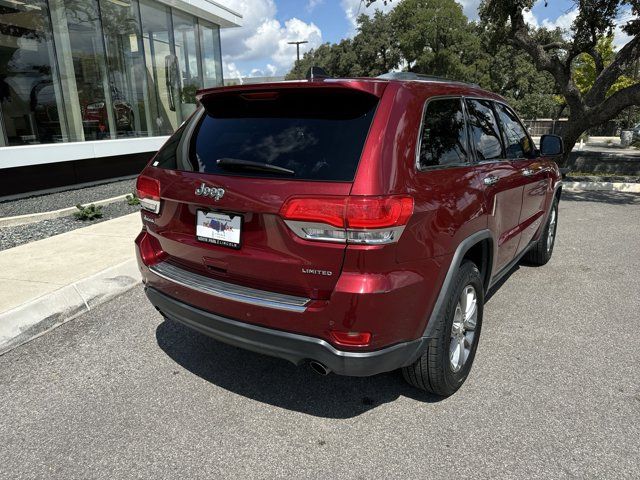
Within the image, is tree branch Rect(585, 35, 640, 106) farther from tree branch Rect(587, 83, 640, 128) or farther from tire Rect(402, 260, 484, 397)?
tire Rect(402, 260, 484, 397)

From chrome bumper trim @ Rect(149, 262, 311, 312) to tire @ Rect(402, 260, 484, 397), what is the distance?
785mm

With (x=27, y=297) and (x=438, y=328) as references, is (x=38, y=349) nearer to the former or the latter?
(x=27, y=297)

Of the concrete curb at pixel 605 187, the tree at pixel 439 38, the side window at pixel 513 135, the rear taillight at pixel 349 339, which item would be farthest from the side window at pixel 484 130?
the tree at pixel 439 38

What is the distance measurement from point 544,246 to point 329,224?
389 cm

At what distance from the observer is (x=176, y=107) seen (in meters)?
13.2

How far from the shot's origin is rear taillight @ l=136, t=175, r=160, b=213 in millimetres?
2865

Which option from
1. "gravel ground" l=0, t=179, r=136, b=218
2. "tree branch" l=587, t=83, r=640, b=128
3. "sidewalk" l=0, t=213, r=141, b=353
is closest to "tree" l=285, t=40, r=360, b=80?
"tree branch" l=587, t=83, r=640, b=128

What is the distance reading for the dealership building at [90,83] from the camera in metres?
8.84

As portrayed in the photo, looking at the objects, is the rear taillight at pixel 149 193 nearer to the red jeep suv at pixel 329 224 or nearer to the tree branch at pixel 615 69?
the red jeep suv at pixel 329 224

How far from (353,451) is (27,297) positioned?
312 cm

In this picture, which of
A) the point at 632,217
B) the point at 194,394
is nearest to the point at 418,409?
the point at 194,394

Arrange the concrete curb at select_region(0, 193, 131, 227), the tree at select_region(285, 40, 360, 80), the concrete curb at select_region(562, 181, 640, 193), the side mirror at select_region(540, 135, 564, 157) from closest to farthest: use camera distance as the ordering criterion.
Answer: the side mirror at select_region(540, 135, 564, 157), the concrete curb at select_region(0, 193, 131, 227), the concrete curb at select_region(562, 181, 640, 193), the tree at select_region(285, 40, 360, 80)

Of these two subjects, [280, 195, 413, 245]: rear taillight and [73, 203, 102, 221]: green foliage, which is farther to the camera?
[73, 203, 102, 221]: green foliage

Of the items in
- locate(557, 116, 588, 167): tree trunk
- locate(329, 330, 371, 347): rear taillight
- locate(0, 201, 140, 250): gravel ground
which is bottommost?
locate(0, 201, 140, 250): gravel ground
